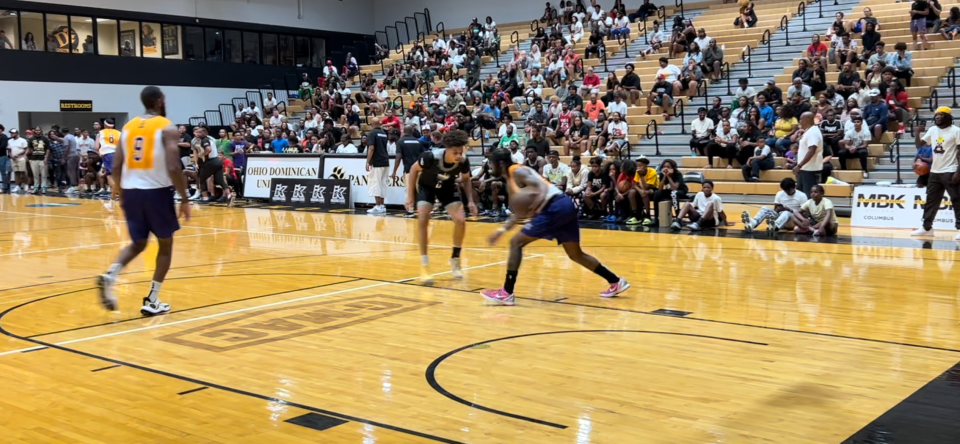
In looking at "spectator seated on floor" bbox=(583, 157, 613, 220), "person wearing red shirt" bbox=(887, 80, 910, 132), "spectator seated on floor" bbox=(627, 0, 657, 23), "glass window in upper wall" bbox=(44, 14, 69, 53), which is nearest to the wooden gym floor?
"spectator seated on floor" bbox=(583, 157, 613, 220)

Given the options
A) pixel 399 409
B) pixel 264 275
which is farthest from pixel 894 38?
pixel 399 409

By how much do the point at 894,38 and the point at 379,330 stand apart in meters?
19.9

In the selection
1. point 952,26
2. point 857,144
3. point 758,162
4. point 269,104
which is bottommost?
point 758,162

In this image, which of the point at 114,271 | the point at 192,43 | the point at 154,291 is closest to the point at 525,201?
the point at 154,291

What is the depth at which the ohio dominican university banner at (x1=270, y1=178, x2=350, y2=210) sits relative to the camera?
2034 cm

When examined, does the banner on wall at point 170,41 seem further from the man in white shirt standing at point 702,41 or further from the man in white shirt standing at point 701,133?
the man in white shirt standing at point 701,133

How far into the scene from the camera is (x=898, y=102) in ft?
63.4

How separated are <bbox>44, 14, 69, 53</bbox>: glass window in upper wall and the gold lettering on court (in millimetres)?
29064

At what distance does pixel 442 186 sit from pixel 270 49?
31539 millimetres

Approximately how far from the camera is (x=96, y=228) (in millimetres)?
16219

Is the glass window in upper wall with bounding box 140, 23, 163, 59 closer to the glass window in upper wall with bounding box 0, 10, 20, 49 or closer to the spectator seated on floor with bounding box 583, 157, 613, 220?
the glass window in upper wall with bounding box 0, 10, 20, 49

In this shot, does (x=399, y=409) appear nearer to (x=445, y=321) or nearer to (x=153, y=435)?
(x=153, y=435)

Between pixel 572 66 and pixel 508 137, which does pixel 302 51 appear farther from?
pixel 508 137

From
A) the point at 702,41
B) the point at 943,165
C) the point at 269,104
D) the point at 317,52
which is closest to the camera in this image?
the point at 943,165
